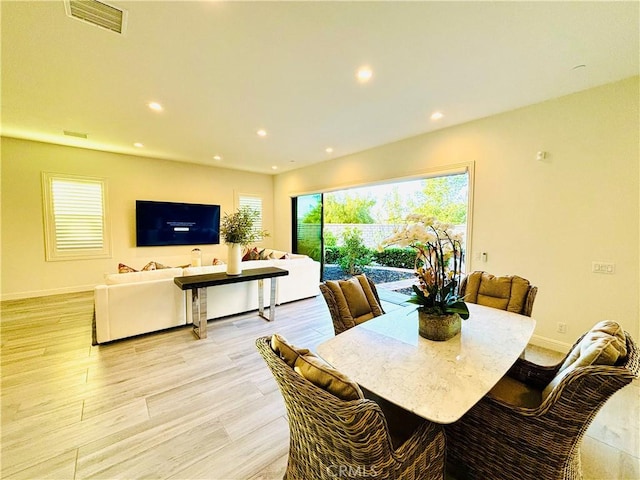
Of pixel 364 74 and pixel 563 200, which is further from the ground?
pixel 364 74

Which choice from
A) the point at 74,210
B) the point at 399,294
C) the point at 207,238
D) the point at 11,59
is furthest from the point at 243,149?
the point at 399,294

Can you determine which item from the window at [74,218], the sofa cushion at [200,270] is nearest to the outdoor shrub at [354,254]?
the sofa cushion at [200,270]

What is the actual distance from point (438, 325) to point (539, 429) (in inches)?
23.3

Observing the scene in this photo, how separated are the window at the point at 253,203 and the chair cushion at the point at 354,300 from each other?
5.45m

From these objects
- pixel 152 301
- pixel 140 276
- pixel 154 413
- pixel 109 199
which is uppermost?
pixel 109 199

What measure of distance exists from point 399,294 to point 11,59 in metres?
6.22

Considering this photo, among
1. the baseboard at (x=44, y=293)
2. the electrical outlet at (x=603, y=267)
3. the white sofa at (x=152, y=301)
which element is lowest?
the baseboard at (x=44, y=293)

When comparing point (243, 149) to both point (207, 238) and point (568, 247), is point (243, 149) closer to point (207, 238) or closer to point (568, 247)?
point (207, 238)

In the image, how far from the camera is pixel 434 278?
1.58 metres

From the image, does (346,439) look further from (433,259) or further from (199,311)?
(199,311)

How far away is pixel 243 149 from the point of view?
516 cm

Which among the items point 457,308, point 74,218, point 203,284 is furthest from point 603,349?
point 74,218

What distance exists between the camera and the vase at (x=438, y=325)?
156cm

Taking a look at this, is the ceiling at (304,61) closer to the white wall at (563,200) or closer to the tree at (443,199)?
the white wall at (563,200)
